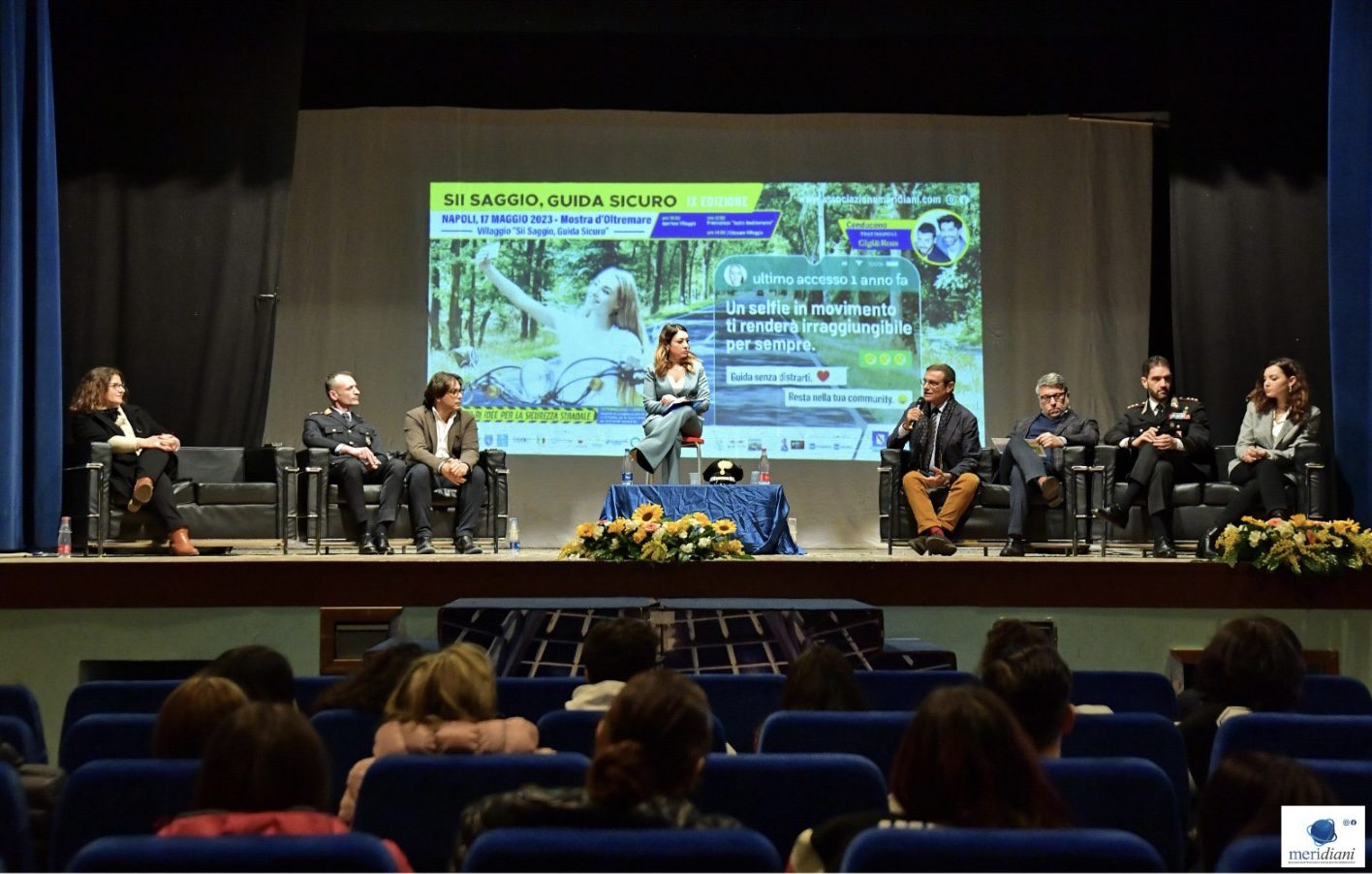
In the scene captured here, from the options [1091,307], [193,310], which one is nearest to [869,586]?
[1091,307]

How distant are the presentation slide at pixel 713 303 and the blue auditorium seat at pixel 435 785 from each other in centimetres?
644

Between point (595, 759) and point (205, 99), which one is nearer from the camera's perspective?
point (595, 759)

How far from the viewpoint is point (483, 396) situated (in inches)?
332

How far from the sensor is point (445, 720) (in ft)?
7.14

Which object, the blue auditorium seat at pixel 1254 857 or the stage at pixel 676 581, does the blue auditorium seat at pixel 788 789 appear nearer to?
the blue auditorium seat at pixel 1254 857

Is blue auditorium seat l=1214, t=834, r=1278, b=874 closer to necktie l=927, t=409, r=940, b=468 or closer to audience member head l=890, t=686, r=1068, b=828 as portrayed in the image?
audience member head l=890, t=686, r=1068, b=828

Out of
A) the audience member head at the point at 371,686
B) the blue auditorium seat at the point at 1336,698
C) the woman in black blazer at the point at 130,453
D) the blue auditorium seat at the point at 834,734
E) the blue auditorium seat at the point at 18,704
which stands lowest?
the blue auditorium seat at the point at 1336,698

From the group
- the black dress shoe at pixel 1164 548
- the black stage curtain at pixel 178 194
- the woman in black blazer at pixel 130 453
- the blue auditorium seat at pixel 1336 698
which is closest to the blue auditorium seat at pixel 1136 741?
the blue auditorium seat at pixel 1336 698

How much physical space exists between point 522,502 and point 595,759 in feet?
22.4

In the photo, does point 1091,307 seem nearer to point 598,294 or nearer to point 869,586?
point 598,294

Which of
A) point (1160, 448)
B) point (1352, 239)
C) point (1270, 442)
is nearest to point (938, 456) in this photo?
point (1160, 448)

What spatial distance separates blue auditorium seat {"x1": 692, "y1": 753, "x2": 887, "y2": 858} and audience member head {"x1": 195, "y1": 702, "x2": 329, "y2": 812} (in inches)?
21.7

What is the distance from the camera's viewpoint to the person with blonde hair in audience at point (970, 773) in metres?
1.60

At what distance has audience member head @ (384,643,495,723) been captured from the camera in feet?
7.15
